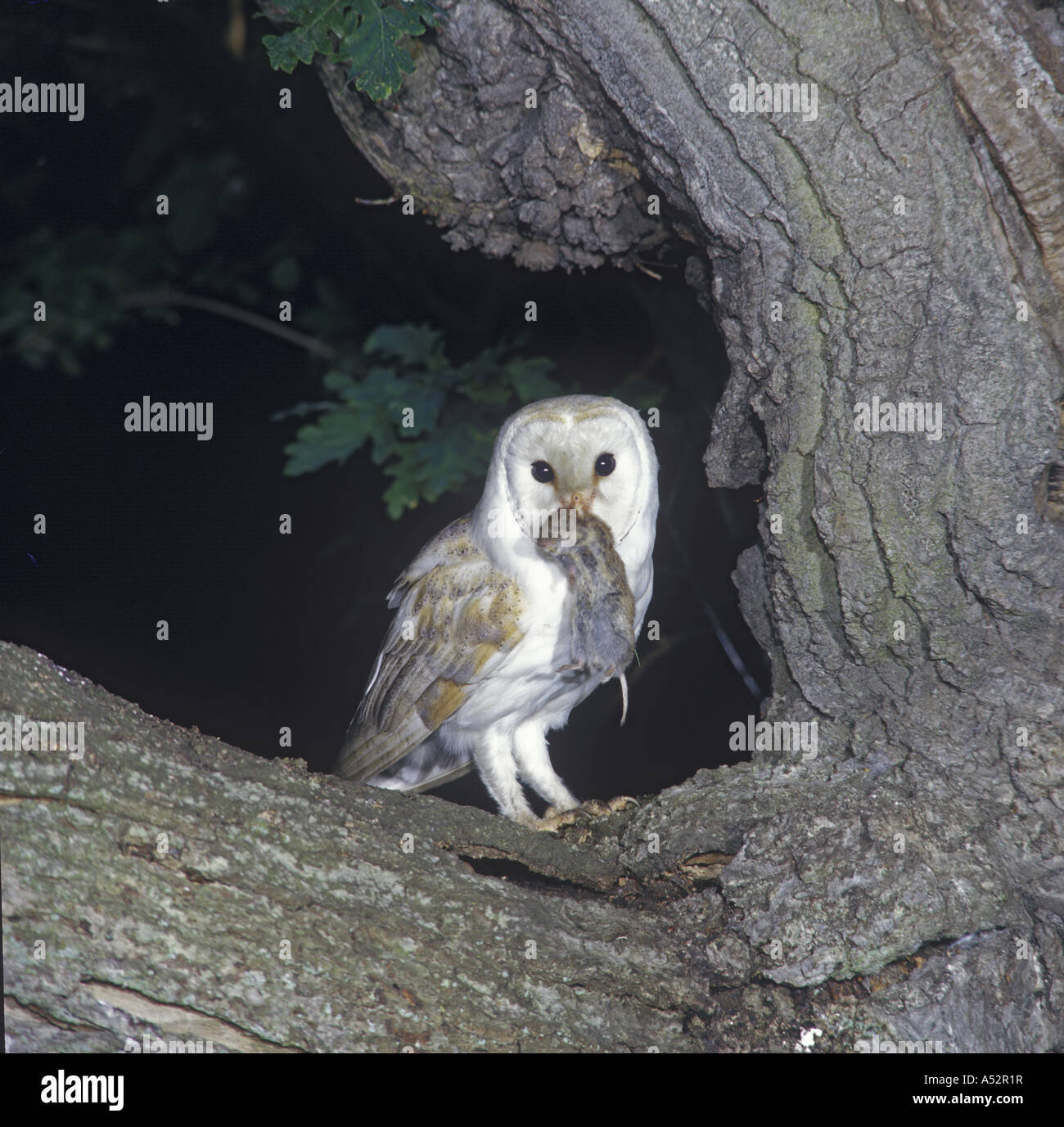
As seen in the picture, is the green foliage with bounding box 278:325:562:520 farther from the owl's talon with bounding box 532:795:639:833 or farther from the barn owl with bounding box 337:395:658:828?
the owl's talon with bounding box 532:795:639:833

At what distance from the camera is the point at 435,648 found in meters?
2.91

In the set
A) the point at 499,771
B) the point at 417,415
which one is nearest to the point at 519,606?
the point at 499,771

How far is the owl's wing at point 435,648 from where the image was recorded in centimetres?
279

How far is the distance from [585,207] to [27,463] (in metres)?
2.96

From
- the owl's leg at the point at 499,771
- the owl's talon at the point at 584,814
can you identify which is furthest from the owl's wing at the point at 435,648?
the owl's talon at the point at 584,814

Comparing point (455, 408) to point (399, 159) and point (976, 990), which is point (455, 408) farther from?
point (976, 990)

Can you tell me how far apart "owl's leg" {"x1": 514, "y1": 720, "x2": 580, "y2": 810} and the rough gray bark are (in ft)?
2.12

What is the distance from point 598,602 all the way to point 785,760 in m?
0.63

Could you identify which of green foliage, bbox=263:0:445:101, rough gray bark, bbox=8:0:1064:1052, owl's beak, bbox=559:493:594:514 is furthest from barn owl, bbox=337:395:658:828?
green foliage, bbox=263:0:445:101

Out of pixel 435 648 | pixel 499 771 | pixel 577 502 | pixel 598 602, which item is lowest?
pixel 499 771

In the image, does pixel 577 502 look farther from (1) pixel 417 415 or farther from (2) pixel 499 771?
(1) pixel 417 415

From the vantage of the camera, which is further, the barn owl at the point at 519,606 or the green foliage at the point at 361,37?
the barn owl at the point at 519,606

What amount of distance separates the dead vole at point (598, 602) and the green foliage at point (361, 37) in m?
1.26

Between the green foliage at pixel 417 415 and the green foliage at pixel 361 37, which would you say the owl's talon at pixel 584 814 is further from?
the green foliage at pixel 361 37
